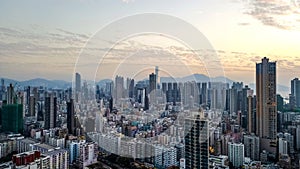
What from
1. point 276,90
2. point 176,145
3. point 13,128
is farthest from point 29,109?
point 276,90

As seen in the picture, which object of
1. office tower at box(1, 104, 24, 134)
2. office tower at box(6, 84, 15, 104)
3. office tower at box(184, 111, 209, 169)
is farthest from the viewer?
office tower at box(1, 104, 24, 134)

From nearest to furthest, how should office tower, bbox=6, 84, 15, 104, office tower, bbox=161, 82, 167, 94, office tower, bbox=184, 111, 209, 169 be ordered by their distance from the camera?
office tower, bbox=161, 82, 167, 94, office tower, bbox=184, 111, 209, 169, office tower, bbox=6, 84, 15, 104

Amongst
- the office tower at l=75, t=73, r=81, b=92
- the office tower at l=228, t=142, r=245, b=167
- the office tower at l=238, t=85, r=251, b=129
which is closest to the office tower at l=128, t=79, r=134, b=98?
the office tower at l=75, t=73, r=81, b=92

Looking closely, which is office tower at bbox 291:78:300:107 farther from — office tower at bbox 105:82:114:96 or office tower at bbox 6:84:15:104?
office tower at bbox 6:84:15:104

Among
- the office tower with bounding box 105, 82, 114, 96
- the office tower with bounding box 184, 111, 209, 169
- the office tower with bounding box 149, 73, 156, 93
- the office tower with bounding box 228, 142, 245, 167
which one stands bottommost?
the office tower with bounding box 228, 142, 245, 167

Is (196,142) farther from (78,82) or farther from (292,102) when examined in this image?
(292,102)

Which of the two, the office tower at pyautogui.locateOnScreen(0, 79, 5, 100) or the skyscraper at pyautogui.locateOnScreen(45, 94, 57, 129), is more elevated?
the office tower at pyautogui.locateOnScreen(0, 79, 5, 100)

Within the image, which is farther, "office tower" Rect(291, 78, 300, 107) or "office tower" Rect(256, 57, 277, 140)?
"office tower" Rect(256, 57, 277, 140)

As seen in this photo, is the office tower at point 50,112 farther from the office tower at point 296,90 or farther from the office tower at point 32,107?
the office tower at point 296,90
